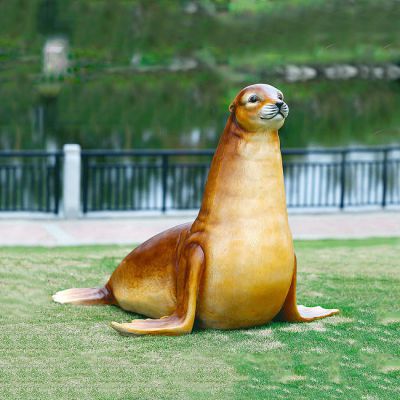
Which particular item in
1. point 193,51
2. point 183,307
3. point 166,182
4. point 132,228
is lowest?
point 183,307

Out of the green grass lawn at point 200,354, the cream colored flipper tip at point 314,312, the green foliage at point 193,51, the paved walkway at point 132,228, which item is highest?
the green foliage at point 193,51

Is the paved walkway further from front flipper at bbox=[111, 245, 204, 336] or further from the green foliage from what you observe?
the green foliage

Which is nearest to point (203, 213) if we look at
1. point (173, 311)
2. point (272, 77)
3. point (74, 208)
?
point (173, 311)

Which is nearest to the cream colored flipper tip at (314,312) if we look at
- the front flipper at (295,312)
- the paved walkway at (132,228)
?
the front flipper at (295,312)

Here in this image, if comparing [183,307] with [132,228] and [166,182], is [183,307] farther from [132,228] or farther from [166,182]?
[166,182]

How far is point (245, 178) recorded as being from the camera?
29.8 ft

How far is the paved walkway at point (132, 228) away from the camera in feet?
48.7

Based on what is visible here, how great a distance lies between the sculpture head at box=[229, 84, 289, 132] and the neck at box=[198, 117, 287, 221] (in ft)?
0.27

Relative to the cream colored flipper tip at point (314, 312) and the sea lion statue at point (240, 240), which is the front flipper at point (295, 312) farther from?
the sea lion statue at point (240, 240)

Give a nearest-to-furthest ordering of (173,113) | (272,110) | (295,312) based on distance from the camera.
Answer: (272,110), (295,312), (173,113)

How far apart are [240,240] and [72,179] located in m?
8.12

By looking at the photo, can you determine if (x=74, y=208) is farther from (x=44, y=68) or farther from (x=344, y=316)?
(x=44, y=68)

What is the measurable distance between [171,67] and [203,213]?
154 ft

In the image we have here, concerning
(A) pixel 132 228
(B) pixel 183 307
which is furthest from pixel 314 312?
(A) pixel 132 228
